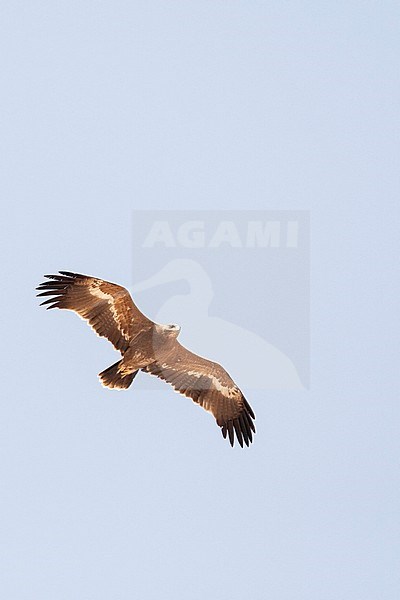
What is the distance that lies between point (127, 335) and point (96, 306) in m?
0.73

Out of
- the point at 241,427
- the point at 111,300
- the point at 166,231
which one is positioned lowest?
the point at 241,427

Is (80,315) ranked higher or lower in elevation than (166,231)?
lower

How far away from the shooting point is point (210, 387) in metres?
25.5

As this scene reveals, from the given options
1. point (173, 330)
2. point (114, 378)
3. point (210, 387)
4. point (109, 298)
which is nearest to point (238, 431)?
point (210, 387)

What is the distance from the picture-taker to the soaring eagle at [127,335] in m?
24.2

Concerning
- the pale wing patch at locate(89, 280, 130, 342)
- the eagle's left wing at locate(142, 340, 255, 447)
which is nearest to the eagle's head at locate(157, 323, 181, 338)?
the eagle's left wing at locate(142, 340, 255, 447)

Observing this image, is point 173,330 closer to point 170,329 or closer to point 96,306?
point 170,329

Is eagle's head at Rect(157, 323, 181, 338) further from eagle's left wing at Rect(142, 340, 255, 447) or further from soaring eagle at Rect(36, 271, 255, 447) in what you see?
eagle's left wing at Rect(142, 340, 255, 447)

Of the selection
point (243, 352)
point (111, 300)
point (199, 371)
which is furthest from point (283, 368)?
point (111, 300)

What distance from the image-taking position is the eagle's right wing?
2428 centimetres

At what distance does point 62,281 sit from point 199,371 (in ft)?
9.67

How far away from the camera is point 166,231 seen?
91.0 ft

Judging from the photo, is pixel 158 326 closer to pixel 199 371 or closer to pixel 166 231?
pixel 199 371

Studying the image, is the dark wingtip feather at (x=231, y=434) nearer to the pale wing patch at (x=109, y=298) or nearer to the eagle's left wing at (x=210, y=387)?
the eagle's left wing at (x=210, y=387)
